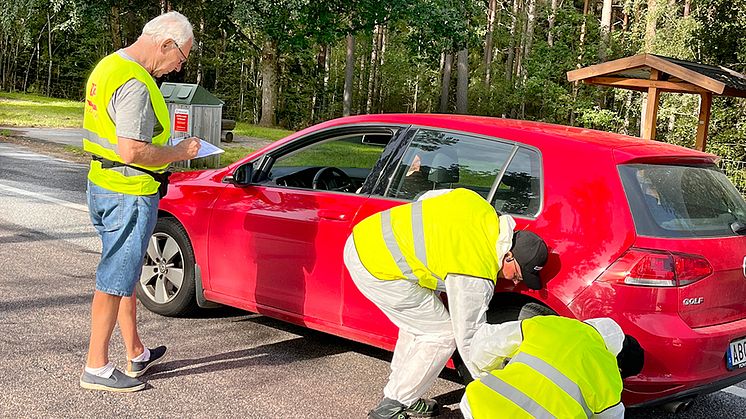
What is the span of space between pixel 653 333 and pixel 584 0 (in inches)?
1959

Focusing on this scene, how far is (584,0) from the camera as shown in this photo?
165 feet

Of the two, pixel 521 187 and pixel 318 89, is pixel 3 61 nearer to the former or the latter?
pixel 318 89

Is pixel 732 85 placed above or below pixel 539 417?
above

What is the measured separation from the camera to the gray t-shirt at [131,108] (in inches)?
157

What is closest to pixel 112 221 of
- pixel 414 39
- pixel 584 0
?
pixel 414 39

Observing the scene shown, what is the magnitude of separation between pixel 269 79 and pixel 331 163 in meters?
28.2

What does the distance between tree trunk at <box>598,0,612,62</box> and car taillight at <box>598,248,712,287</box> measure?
116 ft

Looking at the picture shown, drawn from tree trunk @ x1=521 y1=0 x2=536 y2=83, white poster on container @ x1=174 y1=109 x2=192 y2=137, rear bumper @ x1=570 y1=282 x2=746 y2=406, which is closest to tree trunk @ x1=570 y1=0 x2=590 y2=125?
tree trunk @ x1=521 y1=0 x2=536 y2=83

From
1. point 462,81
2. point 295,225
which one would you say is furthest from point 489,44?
point 295,225

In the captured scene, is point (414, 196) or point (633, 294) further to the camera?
point (414, 196)

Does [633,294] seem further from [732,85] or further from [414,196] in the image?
[732,85]

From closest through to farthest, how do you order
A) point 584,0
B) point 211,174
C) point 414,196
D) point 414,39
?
point 414,196
point 211,174
point 414,39
point 584,0

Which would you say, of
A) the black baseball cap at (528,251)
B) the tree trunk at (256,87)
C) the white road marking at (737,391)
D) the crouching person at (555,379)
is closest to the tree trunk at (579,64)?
the tree trunk at (256,87)

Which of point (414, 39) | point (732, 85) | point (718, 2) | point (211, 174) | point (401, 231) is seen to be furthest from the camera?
point (718, 2)
